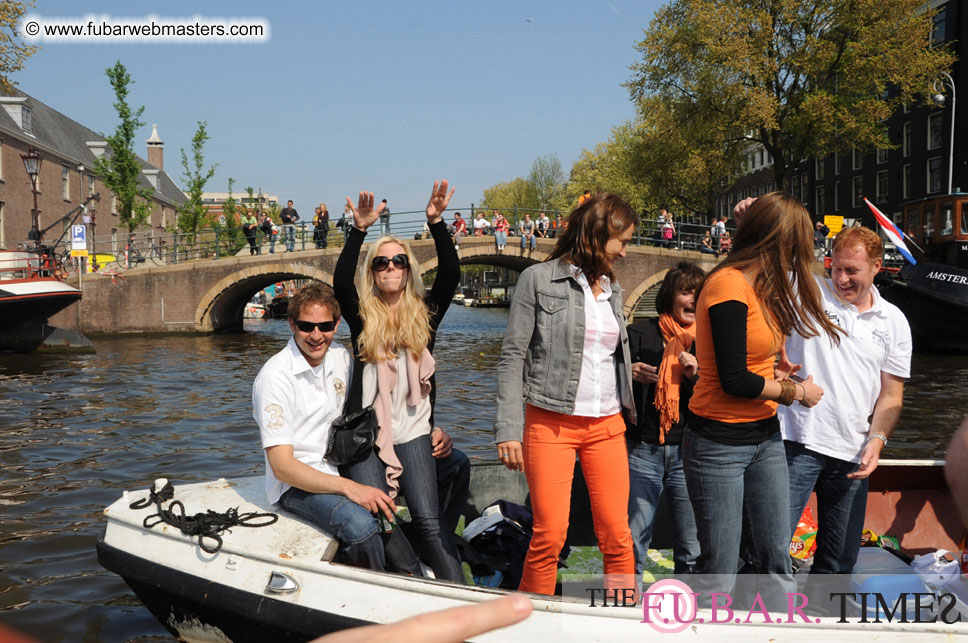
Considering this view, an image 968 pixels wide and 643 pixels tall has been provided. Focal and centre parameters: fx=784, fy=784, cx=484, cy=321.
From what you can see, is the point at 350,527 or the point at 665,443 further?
the point at 665,443

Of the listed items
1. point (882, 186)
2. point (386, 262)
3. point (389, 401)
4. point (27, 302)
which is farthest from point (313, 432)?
point (882, 186)

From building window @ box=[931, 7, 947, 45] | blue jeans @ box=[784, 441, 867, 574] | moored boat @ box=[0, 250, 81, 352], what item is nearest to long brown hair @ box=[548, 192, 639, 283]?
blue jeans @ box=[784, 441, 867, 574]

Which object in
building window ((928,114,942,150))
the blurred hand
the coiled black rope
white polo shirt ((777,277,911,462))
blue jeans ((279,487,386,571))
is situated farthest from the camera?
building window ((928,114,942,150))

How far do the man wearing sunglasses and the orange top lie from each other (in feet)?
4.44

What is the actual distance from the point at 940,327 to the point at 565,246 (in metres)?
16.4

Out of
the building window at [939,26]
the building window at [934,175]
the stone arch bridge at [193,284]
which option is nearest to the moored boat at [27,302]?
the stone arch bridge at [193,284]

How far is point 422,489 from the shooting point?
320 cm

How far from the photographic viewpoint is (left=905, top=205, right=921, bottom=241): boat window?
19016mm

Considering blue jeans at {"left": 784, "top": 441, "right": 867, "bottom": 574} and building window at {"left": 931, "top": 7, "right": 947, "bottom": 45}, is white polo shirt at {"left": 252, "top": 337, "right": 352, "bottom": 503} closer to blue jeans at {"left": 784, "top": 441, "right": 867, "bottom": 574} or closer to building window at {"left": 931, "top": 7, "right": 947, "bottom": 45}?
blue jeans at {"left": 784, "top": 441, "right": 867, "bottom": 574}

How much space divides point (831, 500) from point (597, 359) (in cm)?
106

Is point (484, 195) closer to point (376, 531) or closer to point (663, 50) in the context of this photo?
point (663, 50)

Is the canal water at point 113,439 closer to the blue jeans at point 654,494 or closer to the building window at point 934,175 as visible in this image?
the blue jeans at point 654,494

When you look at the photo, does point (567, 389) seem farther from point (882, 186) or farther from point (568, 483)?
point (882, 186)

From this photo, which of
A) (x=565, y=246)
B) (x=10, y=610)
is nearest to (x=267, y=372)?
(x=565, y=246)
